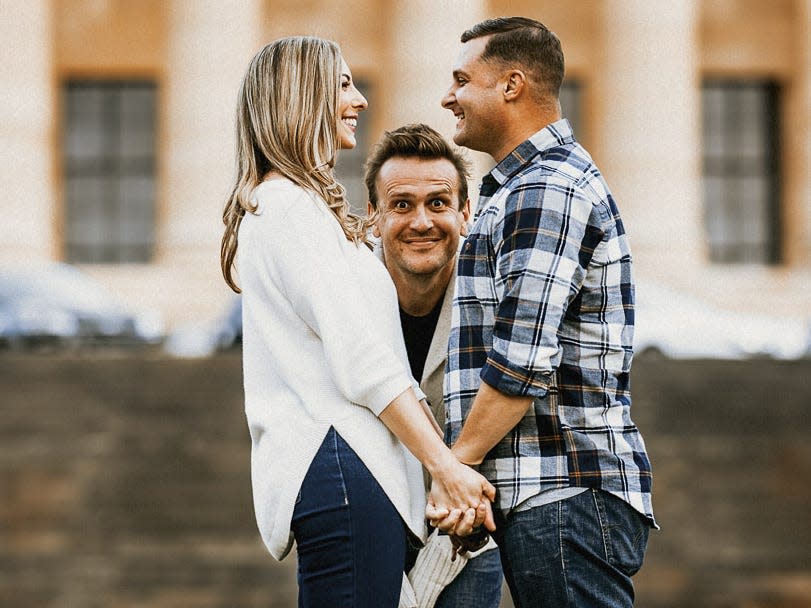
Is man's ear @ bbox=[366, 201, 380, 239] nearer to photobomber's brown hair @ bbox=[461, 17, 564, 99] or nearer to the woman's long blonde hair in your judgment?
the woman's long blonde hair

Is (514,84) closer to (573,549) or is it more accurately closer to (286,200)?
(286,200)

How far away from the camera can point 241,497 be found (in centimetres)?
1504

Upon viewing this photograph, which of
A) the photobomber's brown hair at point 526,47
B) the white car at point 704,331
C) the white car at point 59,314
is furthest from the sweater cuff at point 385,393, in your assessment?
the white car at point 704,331

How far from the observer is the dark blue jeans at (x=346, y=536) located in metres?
4.02

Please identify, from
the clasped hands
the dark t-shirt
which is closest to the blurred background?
the dark t-shirt

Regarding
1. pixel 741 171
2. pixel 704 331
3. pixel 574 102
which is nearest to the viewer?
pixel 704 331

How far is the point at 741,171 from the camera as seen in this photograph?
3822 centimetres

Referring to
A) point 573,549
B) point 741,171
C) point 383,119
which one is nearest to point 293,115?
point 573,549

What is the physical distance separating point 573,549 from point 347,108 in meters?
1.53

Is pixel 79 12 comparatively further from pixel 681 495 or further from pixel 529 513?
pixel 529 513

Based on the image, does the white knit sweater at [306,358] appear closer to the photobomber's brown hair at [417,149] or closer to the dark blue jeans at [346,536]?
the dark blue jeans at [346,536]

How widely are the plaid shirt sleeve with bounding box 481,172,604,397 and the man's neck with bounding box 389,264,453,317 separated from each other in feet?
2.17

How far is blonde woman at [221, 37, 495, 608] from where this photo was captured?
404cm

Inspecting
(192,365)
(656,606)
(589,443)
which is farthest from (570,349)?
(192,365)
